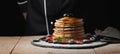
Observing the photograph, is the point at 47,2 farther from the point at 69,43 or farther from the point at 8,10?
the point at 69,43

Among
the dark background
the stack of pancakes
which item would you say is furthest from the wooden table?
the dark background

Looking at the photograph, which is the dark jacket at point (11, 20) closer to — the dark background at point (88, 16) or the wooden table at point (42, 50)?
the dark background at point (88, 16)

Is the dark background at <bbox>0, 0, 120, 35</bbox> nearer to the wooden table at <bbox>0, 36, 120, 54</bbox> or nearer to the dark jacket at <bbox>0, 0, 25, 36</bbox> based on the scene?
the dark jacket at <bbox>0, 0, 25, 36</bbox>

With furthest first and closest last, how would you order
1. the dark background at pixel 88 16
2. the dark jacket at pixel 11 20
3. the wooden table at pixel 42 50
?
the dark jacket at pixel 11 20
the dark background at pixel 88 16
the wooden table at pixel 42 50

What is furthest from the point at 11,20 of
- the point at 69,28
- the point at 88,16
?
the point at 69,28

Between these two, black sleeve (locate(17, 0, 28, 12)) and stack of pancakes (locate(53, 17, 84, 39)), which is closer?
stack of pancakes (locate(53, 17, 84, 39))

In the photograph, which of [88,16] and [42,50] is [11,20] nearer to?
[88,16]

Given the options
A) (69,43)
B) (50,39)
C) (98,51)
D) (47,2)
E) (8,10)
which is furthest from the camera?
(8,10)

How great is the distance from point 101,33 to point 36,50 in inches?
15.3

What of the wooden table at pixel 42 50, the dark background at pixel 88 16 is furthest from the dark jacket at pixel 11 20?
the wooden table at pixel 42 50

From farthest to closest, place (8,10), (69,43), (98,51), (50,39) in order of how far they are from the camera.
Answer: (8,10) < (50,39) < (69,43) < (98,51)

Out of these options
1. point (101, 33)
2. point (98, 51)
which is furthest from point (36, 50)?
point (101, 33)

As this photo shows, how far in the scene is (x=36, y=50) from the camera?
127cm

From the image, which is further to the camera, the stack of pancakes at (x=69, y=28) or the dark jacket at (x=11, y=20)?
the dark jacket at (x=11, y=20)
